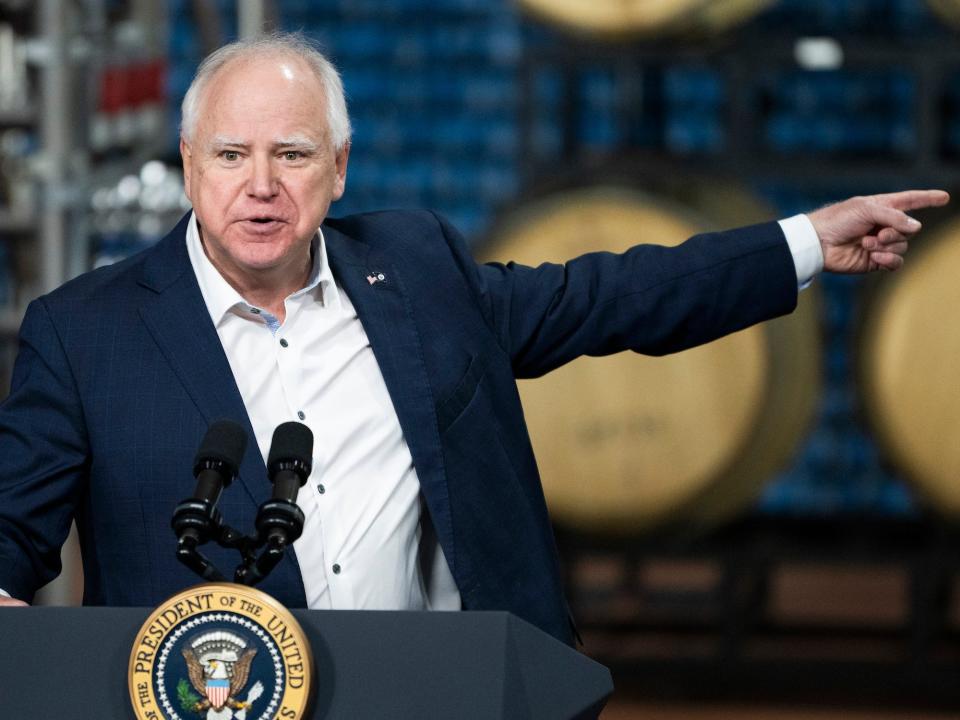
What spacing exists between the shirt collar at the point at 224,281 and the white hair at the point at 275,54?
0.34 feet

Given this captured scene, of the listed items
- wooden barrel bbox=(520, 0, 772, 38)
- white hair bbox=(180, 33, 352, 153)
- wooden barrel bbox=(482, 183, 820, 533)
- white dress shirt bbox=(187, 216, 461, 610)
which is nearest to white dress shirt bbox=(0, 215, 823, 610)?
white dress shirt bbox=(187, 216, 461, 610)

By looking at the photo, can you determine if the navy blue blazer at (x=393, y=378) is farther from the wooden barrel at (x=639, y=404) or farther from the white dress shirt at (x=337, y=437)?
the wooden barrel at (x=639, y=404)

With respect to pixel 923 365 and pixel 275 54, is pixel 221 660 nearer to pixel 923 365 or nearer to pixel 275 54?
pixel 275 54

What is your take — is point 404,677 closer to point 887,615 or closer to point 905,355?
point 905,355

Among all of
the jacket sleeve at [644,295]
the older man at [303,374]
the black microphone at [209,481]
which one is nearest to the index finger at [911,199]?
the older man at [303,374]

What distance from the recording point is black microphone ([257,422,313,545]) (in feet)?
3.66

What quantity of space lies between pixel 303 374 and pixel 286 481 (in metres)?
0.37

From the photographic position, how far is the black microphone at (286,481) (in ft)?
3.66

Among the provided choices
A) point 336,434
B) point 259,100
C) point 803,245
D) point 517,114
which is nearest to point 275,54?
point 259,100

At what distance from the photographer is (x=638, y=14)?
3361mm

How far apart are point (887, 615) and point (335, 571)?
3294 millimetres

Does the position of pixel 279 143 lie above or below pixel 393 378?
above

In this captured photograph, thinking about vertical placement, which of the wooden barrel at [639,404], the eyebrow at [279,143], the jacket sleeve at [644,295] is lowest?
the wooden barrel at [639,404]

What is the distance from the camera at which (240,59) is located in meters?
1.42
